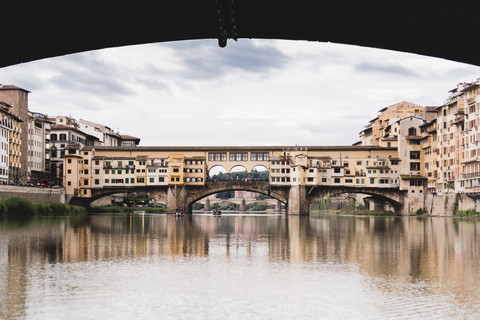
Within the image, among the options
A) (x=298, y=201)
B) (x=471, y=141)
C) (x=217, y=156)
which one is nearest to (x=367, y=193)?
(x=298, y=201)

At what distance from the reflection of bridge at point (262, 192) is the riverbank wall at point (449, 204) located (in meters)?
5.16

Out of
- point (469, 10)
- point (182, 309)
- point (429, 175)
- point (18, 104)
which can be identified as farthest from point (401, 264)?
point (18, 104)

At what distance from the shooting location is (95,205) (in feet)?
356

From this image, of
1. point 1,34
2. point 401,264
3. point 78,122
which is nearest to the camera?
point 1,34

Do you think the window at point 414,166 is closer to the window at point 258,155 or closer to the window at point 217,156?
the window at point 258,155

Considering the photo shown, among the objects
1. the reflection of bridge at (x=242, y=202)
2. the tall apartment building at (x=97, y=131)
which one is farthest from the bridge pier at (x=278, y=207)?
the tall apartment building at (x=97, y=131)

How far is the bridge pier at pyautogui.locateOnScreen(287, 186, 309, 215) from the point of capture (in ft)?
307

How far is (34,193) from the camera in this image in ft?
254

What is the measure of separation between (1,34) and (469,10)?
4.84m

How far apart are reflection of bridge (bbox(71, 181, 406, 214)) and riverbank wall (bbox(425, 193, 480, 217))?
5.16 metres

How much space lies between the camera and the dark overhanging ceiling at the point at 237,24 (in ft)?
20.2

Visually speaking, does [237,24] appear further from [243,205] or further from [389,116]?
[243,205]

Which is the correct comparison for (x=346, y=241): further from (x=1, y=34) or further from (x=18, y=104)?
(x=18, y=104)

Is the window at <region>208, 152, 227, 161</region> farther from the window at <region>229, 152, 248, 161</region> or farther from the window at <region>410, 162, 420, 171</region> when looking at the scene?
the window at <region>410, 162, 420, 171</region>
